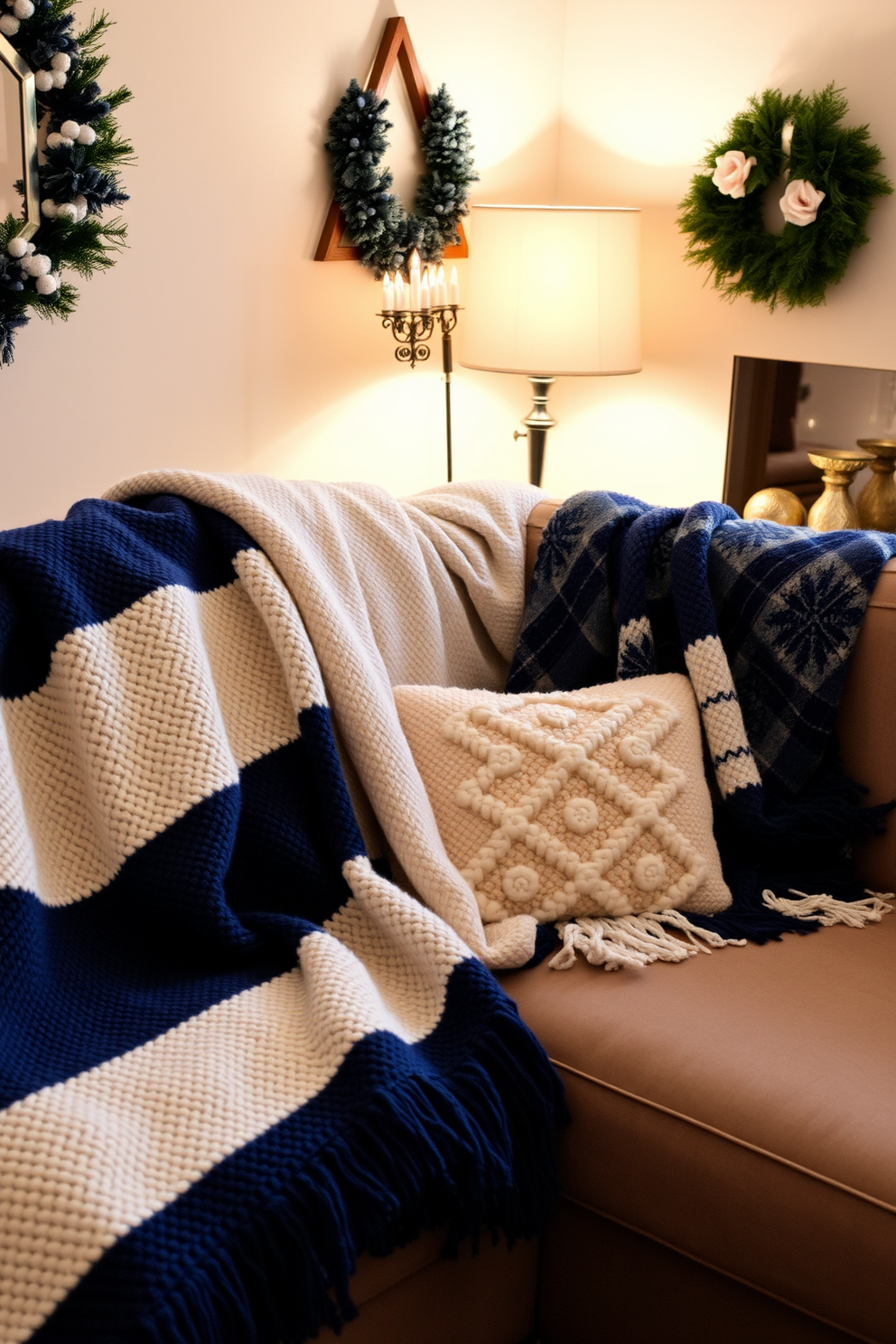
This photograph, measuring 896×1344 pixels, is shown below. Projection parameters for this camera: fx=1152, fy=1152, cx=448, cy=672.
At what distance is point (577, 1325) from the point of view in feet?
3.69

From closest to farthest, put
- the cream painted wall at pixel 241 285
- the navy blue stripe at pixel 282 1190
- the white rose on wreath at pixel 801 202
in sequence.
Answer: the navy blue stripe at pixel 282 1190
the cream painted wall at pixel 241 285
the white rose on wreath at pixel 801 202

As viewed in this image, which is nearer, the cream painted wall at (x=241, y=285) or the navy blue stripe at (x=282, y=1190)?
the navy blue stripe at (x=282, y=1190)

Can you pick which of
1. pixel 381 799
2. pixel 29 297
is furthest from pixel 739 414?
pixel 381 799

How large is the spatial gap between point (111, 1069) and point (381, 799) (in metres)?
0.41

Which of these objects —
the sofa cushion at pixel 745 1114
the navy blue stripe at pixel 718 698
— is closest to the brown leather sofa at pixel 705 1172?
the sofa cushion at pixel 745 1114

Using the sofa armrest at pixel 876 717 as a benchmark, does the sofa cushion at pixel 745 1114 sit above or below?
below

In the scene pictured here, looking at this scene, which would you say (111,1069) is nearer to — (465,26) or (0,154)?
(0,154)

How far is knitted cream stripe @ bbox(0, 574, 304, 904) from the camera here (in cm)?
105

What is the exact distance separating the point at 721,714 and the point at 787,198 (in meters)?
1.37

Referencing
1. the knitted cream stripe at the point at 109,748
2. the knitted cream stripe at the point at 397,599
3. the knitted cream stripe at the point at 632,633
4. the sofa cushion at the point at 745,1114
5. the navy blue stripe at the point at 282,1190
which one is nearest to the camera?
the navy blue stripe at the point at 282,1190

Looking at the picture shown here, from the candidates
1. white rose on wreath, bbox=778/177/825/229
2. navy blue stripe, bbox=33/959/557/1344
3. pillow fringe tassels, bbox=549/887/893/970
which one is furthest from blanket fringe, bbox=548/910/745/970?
white rose on wreath, bbox=778/177/825/229

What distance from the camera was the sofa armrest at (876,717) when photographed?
136 cm

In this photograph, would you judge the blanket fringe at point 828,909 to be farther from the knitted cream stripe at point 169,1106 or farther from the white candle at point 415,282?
the white candle at point 415,282

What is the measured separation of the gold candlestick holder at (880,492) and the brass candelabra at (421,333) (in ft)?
2.86
